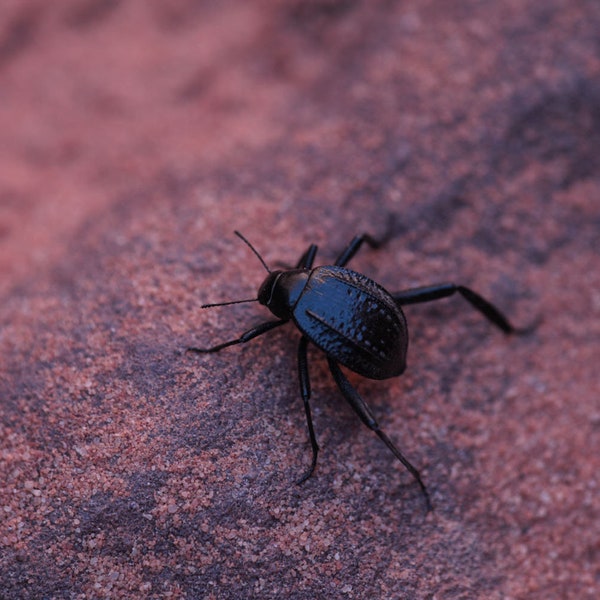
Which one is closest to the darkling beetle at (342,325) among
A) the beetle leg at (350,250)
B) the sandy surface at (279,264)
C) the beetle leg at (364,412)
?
the beetle leg at (364,412)

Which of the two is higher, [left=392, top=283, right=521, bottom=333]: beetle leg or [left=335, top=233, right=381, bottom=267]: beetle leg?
[left=335, top=233, right=381, bottom=267]: beetle leg

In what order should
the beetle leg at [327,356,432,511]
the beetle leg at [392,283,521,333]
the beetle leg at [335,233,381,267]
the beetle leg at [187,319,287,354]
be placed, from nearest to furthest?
the beetle leg at [327,356,432,511] → the beetle leg at [187,319,287,354] → the beetle leg at [392,283,521,333] → the beetle leg at [335,233,381,267]

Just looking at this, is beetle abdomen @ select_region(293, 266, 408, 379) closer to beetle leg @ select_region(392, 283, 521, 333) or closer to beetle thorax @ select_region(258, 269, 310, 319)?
beetle thorax @ select_region(258, 269, 310, 319)

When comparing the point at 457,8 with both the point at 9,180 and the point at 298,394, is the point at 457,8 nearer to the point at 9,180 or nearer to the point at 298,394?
the point at 298,394

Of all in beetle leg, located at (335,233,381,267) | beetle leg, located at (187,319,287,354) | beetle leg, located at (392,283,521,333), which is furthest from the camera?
beetle leg, located at (335,233,381,267)

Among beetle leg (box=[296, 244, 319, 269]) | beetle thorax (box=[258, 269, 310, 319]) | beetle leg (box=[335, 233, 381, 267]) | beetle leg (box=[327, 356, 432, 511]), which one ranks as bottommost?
beetle leg (box=[327, 356, 432, 511])

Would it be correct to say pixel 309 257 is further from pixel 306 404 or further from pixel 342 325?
pixel 306 404

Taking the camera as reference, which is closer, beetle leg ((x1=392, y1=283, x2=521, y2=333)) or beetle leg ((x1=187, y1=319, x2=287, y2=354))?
beetle leg ((x1=187, y1=319, x2=287, y2=354))

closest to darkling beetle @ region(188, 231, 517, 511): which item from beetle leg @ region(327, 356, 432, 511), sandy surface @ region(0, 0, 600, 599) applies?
beetle leg @ region(327, 356, 432, 511)
